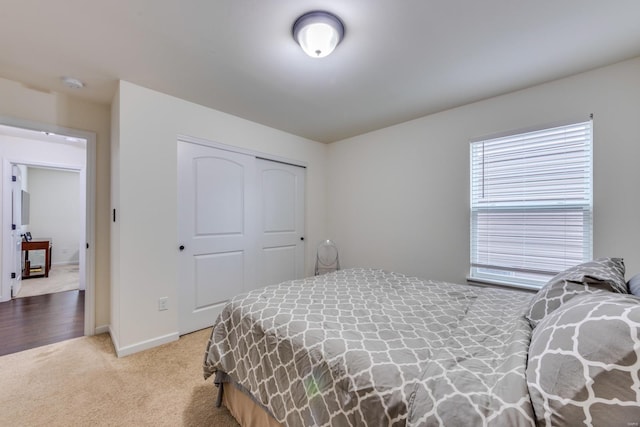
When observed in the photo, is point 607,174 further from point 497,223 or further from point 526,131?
point 497,223

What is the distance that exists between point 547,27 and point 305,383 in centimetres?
239

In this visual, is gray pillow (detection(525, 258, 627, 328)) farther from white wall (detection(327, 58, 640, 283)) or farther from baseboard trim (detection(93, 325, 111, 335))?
baseboard trim (detection(93, 325, 111, 335))

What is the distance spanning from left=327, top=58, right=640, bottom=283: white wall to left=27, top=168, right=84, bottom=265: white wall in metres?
6.38

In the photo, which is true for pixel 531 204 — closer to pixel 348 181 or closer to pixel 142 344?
pixel 348 181

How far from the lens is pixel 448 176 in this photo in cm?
277

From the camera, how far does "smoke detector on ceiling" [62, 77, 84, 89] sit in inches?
86.8

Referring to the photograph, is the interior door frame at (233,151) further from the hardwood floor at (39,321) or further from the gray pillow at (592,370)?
the gray pillow at (592,370)

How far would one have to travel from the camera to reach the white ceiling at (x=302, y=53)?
1466 millimetres

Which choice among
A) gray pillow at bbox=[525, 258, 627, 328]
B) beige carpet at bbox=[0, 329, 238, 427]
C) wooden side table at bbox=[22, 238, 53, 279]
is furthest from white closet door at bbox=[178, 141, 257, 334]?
wooden side table at bbox=[22, 238, 53, 279]

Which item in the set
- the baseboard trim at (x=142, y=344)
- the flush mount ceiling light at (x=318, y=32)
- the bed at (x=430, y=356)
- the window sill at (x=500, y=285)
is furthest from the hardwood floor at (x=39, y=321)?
the window sill at (x=500, y=285)

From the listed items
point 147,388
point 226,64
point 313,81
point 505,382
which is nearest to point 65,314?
point 147,388

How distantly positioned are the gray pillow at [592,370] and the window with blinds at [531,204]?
1806 mm

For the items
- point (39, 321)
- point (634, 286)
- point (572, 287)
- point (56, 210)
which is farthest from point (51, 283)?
point (634, 286)

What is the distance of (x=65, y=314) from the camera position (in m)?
3.09
